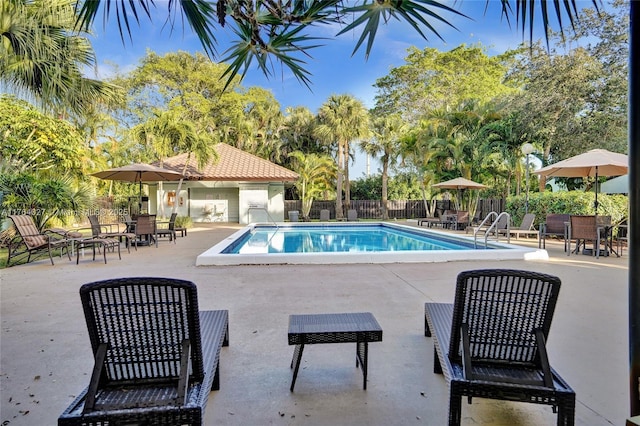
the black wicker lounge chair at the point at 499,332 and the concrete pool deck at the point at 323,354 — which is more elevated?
the black wicker lounge chair at the point at 499,332

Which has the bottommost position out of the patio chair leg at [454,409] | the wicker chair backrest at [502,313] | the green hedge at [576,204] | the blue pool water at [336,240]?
the blue pool water at [336,240]

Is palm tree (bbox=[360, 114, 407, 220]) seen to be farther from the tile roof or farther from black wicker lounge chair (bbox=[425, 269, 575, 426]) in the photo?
black wicker lounge chair (bbox=[425, 269, 575, 426])

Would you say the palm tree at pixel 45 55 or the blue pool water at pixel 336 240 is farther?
the blue pool water at pixel 336 240

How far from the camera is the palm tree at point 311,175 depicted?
24.0 m

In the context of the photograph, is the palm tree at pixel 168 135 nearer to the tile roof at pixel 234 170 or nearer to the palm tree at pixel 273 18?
the tile roof at pixel 234 170

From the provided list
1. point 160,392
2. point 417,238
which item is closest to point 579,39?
point 417,238

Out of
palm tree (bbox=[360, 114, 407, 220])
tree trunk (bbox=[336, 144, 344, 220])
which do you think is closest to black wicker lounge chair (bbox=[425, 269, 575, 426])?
tree trunk (bbox=[336, 144, 344, 220])

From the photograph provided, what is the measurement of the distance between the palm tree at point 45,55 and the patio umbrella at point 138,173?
3478 mm

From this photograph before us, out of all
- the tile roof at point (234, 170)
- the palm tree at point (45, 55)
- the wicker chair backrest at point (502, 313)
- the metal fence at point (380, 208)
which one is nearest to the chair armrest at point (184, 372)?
the wicker chair backrest at point (502, 313)

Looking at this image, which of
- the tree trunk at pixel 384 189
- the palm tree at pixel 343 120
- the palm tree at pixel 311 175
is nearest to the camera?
the palm tree at pixel 343 120

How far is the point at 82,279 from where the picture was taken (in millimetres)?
6426

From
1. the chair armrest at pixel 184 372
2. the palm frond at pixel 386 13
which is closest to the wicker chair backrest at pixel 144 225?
the chair armrest at pixel 184 372

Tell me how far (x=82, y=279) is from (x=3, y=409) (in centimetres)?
451

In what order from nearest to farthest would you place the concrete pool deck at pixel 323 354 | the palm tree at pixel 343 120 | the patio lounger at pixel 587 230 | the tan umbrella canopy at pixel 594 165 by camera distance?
1. the concrete pool deck at pixel 323 354
2. the patio lounger at pixel 587 230
3. the tan umbrella canopy at pixel 594 165
4. the palm tree at pixel 343 120
